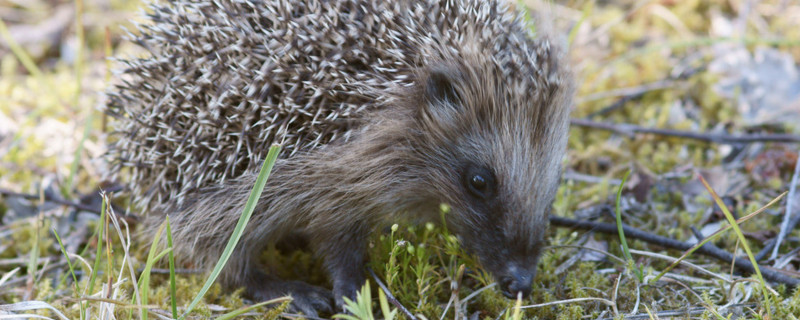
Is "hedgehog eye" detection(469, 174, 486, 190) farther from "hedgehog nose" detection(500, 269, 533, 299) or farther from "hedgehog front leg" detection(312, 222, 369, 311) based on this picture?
"hedgehog front leg" detection(312, 222, 369, 311)

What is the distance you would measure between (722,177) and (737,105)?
125 cm

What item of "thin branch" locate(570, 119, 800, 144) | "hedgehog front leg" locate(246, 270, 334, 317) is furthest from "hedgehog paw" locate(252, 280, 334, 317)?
"thin branch" locate(570, 119, 800, 144)

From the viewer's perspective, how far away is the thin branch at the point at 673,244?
3762 millimetres

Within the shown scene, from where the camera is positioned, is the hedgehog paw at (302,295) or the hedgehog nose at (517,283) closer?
the hedgehog nose at (517,283)

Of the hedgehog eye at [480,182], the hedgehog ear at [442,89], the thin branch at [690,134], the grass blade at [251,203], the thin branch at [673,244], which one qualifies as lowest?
the thin branch at [673,244]

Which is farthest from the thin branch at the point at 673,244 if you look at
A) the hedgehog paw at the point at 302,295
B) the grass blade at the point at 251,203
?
the grass blade at the point at 251,203

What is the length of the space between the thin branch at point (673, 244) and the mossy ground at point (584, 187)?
82 millimetres

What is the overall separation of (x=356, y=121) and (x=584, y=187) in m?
2.25

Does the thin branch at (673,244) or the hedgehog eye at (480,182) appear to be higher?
the hedgehog eye at (480,182)

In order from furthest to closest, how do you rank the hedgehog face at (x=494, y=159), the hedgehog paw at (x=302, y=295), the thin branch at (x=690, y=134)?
the thin branch at (x=690, y=134), the hedgehog paw at (x=302, y=295), the hedgehog face at (x=494, y=159)

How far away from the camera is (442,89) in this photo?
368cm

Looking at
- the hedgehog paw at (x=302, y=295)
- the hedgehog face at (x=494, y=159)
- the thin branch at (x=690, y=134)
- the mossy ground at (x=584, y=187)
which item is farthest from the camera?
the thin branch at (x=690, y=134)

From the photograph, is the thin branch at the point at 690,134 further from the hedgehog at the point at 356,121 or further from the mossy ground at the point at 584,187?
the hedgehog at the point at 356,121

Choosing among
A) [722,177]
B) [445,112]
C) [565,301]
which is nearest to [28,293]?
[445,112]
